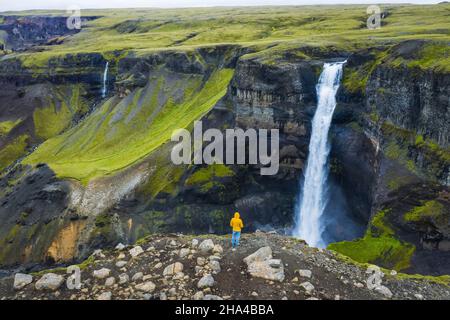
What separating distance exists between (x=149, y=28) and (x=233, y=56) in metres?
99.8

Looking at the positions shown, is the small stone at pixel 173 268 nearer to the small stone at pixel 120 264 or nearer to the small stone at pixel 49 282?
the small stone at pixel 120 264

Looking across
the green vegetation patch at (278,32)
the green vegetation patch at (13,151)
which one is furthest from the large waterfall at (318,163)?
the green vegetation patch at (13,151)

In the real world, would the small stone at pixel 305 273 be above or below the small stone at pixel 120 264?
below

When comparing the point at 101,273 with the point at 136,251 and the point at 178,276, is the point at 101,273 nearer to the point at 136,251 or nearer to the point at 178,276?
the point at 136,251

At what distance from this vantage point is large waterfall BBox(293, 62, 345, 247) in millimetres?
56594

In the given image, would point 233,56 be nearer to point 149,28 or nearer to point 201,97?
point 201,97

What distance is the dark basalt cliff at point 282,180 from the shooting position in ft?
146

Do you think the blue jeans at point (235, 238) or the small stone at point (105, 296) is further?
the blue jeans at point (235, 238)

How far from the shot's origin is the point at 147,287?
21.0 meters

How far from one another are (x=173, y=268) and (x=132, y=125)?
7211 cm

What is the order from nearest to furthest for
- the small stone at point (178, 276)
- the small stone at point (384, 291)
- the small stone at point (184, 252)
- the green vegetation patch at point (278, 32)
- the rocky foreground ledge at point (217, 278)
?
the rocky foreground ledge at point (217, 278)
the small stone at point (384, 291)
the small stone at point (178, 276)
the small stone at point (184, 252)
the green vegetation patch at point (278, 32)

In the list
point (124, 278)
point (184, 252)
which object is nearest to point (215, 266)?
point (184, 252)

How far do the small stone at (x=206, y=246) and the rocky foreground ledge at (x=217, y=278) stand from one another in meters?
0.06
